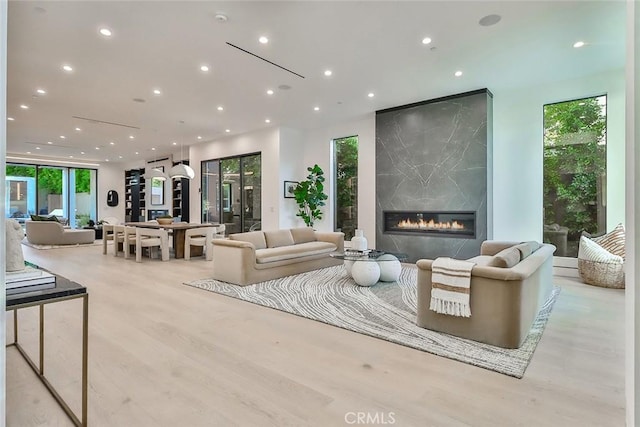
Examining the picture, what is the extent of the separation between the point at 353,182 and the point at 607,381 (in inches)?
247

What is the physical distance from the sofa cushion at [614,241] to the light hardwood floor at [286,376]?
1597mm

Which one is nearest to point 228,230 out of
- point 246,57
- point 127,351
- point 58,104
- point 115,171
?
point 58,104

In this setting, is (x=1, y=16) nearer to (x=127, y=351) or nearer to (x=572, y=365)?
(x=127, y=351)

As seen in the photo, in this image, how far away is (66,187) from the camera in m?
13.9

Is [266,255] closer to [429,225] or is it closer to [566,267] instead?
[429,225]

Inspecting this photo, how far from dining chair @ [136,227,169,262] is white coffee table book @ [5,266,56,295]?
5.49 m

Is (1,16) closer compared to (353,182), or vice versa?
(1,16)

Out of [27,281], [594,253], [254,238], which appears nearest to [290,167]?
[254,238]

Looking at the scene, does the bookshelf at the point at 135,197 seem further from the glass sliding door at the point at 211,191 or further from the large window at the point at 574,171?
the large window at the point at 574,171

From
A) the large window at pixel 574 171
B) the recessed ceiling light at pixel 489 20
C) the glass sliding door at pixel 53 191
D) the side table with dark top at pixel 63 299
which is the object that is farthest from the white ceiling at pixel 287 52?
the glass sliding door at pixel 53 191

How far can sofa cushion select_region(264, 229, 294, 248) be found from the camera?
19.0 ft

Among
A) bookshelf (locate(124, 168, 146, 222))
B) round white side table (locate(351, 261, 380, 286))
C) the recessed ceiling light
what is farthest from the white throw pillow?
bookshelf (locate(124, 168, 146, 222))

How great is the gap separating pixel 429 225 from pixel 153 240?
5.63 meters

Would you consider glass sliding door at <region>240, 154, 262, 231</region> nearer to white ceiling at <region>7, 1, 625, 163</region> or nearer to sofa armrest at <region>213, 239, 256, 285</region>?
white ceiling at <region>7, 1, 625, 163</region>
